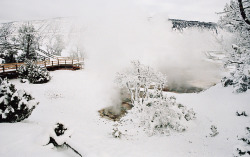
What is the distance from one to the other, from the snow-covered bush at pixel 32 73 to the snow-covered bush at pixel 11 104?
12594mm

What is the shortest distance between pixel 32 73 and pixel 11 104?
13556 millimetres

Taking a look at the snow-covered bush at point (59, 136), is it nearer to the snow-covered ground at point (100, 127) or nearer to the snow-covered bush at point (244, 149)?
the snow-covered ground at point (100, 127)

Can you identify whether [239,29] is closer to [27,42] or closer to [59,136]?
[59,136]

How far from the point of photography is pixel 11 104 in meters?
7.98

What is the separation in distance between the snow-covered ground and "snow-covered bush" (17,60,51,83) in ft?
2.73

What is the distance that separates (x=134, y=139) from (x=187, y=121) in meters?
5.01

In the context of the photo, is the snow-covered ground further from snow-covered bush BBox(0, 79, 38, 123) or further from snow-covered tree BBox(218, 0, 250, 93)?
snow-covered tree BBox(218, 0, 250, 93)

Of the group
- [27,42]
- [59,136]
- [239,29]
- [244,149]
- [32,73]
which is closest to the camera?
[244,149]

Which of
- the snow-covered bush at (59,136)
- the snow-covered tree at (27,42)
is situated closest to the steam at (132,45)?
the snow-covered tree at (27,42)

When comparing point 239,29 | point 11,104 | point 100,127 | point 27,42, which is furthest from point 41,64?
point 239,29

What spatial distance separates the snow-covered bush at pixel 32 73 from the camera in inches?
789

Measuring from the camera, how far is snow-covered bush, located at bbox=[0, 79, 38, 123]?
775cm

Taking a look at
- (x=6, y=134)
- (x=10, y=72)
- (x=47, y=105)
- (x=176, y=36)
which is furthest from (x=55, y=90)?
(x=176, y=36)

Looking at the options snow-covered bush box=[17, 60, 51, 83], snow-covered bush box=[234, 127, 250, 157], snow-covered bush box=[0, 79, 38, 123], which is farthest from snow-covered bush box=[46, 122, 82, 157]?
snow-covered bush box=[17, 60, 51, 83]
